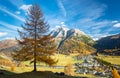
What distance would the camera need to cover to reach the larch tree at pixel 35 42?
4634cm

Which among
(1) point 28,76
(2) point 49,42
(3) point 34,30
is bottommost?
(1) point 28,76

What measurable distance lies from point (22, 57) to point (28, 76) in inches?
285

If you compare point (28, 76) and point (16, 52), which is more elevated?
point (16, 52)

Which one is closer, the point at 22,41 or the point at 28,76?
the point at 28,76

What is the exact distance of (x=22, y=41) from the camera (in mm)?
46469

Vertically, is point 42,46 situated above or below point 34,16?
below

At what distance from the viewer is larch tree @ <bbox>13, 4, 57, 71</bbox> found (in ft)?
152

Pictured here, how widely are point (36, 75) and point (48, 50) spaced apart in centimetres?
701

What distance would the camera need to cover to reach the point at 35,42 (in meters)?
46.8

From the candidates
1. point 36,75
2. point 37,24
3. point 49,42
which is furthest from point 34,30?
point 36,75

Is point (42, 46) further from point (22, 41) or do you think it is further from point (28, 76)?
point (28, 76)

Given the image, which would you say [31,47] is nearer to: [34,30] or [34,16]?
[34,30]

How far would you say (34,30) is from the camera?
47625mm

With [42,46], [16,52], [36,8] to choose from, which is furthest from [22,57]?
[36,8]
